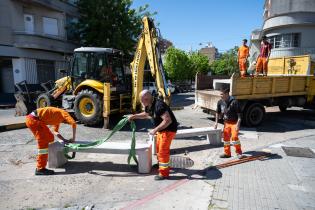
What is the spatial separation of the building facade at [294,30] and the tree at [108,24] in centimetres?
→ 1359

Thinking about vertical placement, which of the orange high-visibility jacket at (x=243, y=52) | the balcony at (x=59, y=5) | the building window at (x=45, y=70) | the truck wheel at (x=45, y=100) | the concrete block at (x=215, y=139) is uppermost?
the balcony at (x=59, y=5)

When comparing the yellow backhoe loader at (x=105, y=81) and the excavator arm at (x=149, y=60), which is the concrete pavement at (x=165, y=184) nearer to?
the excavator arm at (x=149, y=60)

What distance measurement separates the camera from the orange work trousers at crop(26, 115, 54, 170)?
4910 millimetres

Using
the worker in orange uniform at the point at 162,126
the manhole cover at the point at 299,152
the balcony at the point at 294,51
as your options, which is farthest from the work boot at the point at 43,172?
the balcony at the point at 294,51

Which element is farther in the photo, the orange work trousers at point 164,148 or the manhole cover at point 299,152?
the manhole cover at point 299,152

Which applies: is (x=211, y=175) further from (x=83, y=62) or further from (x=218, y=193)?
(x=83, y=62)

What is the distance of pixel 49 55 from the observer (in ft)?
62.7

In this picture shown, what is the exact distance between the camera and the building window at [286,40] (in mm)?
23672

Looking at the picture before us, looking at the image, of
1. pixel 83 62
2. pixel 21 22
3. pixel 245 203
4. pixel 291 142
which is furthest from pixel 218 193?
pixel 21 22

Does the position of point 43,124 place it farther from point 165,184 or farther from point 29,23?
point 29,23

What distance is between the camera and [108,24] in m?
18.2

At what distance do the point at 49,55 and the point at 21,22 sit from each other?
9.25 feet

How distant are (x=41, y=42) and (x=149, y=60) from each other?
12.4 m

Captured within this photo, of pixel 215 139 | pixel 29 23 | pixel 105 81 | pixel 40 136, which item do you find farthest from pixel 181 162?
pixel 29 23
